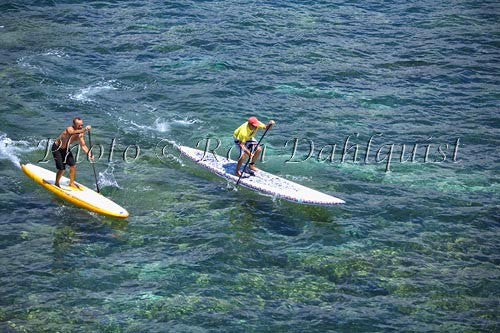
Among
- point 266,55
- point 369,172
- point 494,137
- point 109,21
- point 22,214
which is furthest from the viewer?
point 109,21

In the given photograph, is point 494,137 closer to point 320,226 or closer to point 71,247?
point 320,226

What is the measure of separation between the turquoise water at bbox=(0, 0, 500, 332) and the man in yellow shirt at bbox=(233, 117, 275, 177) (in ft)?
3.90

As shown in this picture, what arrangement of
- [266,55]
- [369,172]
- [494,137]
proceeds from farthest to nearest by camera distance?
[266,55], [494,137], [369,172]

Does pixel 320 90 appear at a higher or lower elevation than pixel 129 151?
higher

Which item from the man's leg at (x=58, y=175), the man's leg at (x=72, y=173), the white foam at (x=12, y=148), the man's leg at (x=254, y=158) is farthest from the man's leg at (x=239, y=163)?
the white foam at (x=12, y=148)

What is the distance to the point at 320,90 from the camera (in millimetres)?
31781

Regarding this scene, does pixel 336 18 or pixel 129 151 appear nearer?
pixel 129 151

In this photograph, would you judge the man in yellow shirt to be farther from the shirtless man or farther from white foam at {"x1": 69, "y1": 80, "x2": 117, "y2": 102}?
white foam at {"x1": 69, "y1": 80, "x2": 117, "y2": 102}

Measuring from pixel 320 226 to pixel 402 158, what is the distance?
6074 mm

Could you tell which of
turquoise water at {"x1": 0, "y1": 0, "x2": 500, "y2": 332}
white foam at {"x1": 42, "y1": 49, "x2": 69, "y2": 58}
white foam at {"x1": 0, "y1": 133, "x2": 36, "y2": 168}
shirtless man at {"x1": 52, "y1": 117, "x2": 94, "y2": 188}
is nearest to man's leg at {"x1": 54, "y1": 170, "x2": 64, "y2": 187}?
shirtless man at {"x1": 52, "y1": 117, "x2": 94, "y2": 188}

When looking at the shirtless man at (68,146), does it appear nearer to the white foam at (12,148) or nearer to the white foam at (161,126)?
the white foam at (12,148)

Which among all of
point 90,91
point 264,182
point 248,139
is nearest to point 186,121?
point 90,91

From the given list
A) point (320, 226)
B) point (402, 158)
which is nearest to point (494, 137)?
point (402, 158)

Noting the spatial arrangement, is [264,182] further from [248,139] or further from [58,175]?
A: [58,175]
